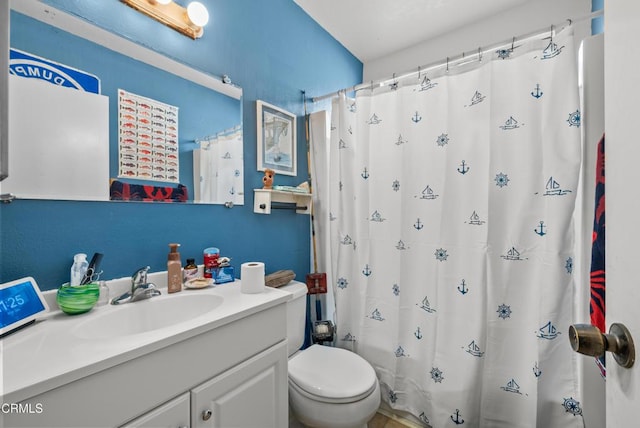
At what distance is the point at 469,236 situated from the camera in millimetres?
1317

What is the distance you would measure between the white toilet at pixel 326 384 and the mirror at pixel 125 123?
752mm

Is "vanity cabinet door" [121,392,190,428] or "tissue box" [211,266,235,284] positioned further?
"tissue box" [211,266,235,284]

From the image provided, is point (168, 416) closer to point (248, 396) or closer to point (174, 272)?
point (248, 396)

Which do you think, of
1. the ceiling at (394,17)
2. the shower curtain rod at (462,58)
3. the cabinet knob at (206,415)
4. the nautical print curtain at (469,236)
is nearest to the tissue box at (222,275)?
the cabinet knob at (206,415)

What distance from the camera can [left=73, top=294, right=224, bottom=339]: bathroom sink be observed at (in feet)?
2.59

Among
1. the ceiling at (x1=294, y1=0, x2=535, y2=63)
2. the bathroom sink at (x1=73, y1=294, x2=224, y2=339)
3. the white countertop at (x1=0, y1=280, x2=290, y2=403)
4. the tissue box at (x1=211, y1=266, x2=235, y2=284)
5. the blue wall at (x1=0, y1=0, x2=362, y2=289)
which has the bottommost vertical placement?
the bathroom sink at (x1=73, y1=294, x2=224, y2=339)

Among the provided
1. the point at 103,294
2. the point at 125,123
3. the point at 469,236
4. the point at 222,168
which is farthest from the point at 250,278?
the point at 469,236

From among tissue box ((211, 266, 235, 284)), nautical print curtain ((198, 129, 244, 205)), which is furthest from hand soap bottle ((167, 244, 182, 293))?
nautical print curtain ((198, 129, 244, 205))

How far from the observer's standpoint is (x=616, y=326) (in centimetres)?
43

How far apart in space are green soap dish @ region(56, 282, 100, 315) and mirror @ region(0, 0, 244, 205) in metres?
0.29

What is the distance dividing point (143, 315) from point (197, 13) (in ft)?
3.91

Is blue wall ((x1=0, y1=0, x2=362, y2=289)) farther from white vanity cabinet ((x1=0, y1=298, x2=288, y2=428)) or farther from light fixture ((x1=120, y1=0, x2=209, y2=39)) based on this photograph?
white vanity cabinet ((x1=0, y1=298, x2=288, y2=428))

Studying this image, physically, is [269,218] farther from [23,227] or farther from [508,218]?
[508,218]

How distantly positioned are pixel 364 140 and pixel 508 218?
85 centimetres
